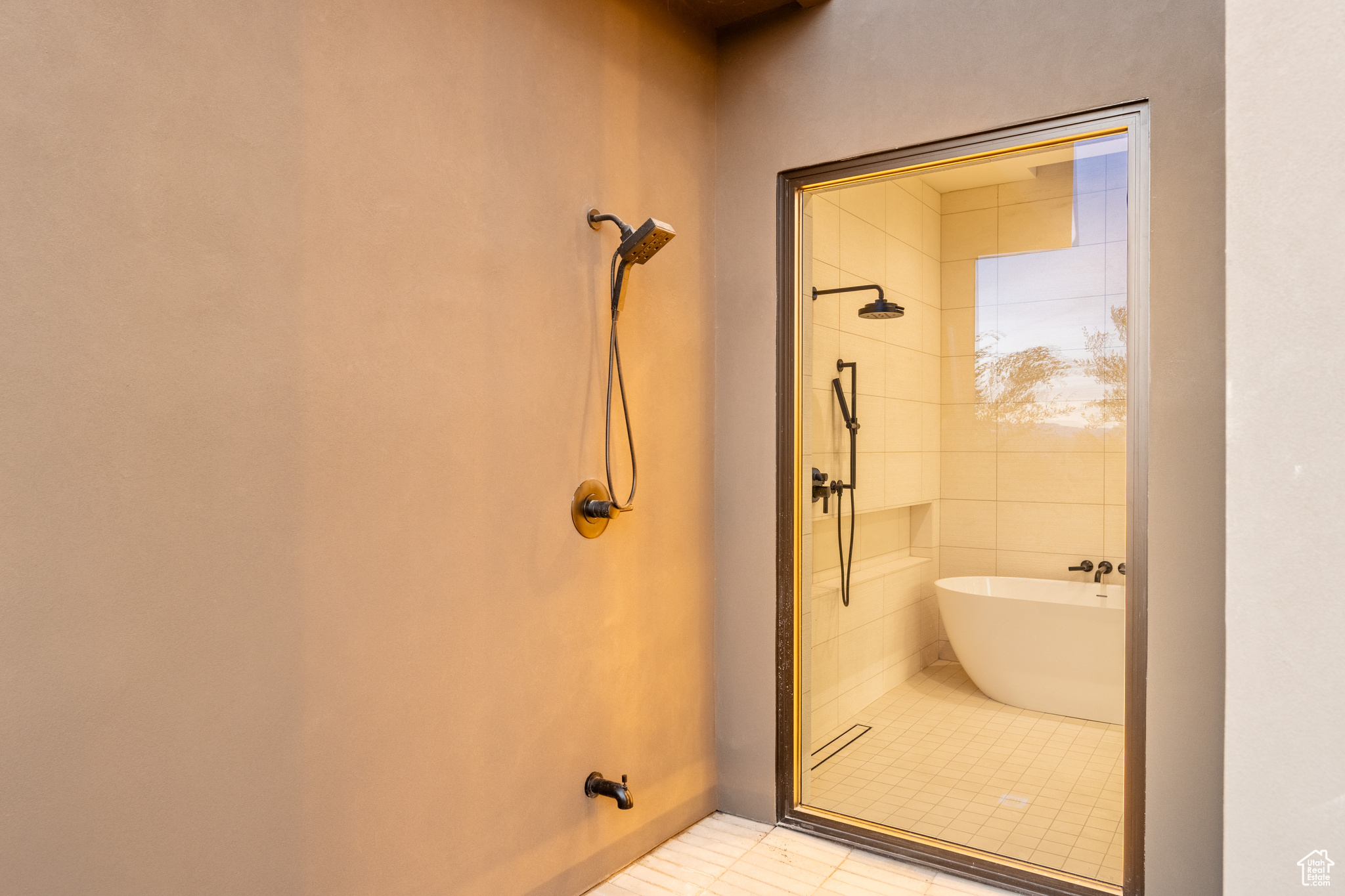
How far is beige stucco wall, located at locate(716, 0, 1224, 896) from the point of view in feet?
6.32

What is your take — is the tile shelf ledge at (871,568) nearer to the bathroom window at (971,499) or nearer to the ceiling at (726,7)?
the bathroom window at (971,499)

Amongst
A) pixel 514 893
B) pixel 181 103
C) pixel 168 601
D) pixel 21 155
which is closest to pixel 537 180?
pixel 181 103

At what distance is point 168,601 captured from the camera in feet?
4.36

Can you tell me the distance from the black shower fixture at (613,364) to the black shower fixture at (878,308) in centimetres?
63

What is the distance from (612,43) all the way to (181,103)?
128 centimetres

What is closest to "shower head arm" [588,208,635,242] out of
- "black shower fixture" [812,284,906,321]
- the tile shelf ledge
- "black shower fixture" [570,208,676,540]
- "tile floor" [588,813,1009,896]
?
"black shower fixture" [570,208,676,540]

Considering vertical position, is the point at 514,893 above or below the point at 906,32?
below

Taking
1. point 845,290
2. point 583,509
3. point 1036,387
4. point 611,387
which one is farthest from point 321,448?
point 1036,387

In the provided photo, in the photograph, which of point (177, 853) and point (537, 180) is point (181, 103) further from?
point (177, 853)

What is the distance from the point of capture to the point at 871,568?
247 cm

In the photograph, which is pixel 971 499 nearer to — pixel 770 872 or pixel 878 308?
pixel 878 308

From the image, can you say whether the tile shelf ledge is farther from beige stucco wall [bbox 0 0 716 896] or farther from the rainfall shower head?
the rainfall shower head
